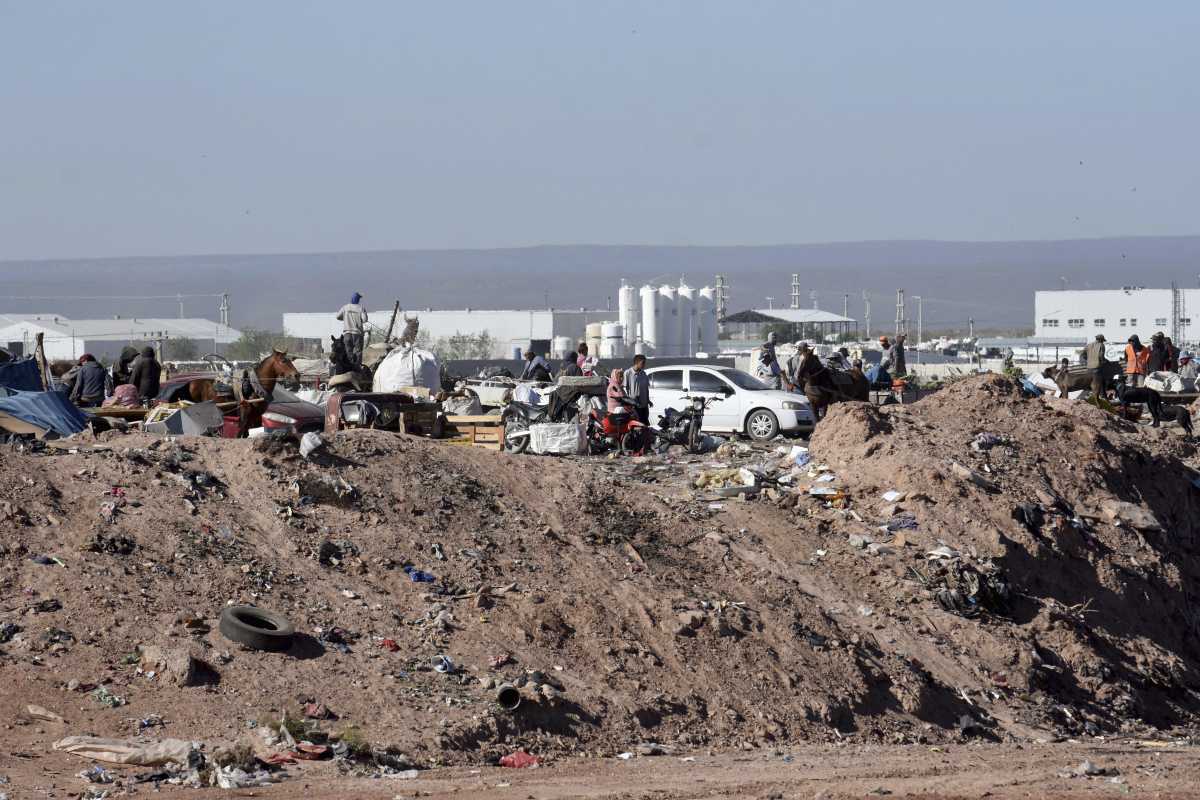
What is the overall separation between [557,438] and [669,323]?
180 ft

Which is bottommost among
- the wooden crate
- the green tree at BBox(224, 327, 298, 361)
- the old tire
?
the old tire

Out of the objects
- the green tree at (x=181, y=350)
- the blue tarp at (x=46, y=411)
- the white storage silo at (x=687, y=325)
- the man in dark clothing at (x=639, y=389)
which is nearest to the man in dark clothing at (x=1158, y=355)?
the man in dark clothing at (x=639, y=389)

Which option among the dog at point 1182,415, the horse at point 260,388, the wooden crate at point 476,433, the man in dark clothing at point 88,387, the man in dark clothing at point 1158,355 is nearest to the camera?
the horse at point 260,388

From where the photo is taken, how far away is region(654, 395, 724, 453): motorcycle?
64.7 feet

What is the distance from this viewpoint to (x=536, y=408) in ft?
70.3

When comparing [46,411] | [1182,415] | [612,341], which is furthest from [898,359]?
[612,341]

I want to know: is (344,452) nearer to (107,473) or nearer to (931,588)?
(107,473)

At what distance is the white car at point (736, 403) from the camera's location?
869 inches

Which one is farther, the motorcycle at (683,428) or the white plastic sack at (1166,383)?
the white plastic sack at (1166,383)

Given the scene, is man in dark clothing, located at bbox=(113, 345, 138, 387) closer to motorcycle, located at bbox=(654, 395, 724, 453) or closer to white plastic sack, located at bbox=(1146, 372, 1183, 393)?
motorcycle, located at bbox=(654, 395, 724, 453)

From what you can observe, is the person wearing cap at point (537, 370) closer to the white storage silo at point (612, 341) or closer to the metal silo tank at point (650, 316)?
the white storage silo at point (612, 341)

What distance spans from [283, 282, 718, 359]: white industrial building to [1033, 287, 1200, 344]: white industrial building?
93.8 feet

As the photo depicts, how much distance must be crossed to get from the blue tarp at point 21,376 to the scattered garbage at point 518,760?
11.5m

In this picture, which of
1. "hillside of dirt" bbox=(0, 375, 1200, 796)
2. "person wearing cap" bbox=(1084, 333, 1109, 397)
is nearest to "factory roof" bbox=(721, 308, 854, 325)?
"person wearing cap" bbox=(1084, 333, 1109, 397)
